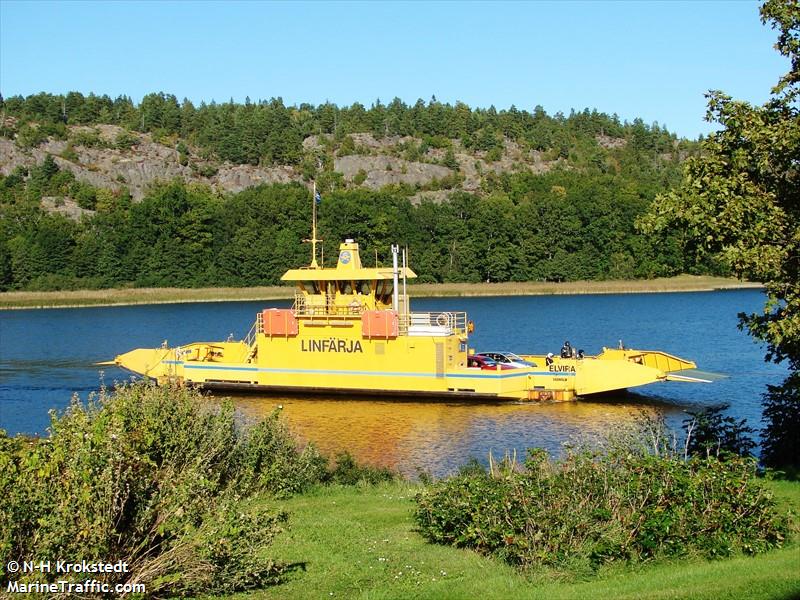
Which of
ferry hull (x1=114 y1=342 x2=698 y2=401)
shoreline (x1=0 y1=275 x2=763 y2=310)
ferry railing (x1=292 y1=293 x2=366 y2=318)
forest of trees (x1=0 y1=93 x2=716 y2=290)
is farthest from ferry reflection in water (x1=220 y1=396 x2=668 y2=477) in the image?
forest of trees (x1=0 y1=93 x2=716 y2=290)

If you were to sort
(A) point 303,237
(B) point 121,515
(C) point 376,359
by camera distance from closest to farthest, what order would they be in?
1. (B) point 121,515
2. (C) point 376,359
3. (A) point 303,237

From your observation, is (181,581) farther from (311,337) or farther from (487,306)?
(487,306)

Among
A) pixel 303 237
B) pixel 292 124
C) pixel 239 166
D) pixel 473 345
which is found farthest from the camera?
pixel 292 124

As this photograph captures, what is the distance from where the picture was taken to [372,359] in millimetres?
37000

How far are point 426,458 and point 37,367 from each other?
28716 mm

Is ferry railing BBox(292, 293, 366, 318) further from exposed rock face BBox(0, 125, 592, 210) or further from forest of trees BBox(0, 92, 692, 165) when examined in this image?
forest of trees BBox(0, 92, 692, 165)

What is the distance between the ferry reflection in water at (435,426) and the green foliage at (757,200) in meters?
10.4

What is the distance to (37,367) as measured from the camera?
47625 mm

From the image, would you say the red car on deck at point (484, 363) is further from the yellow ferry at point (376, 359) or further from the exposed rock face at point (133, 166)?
the exposed rock face at point (133, 166)

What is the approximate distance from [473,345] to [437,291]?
44109 mm

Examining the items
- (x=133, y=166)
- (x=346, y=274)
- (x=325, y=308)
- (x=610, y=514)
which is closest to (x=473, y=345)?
(x=346, y=274)

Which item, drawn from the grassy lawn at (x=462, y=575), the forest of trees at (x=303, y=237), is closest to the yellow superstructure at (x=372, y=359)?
the grassy lawn at (x=462, y=575)

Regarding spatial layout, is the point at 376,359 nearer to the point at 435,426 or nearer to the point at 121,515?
the point at 435,426

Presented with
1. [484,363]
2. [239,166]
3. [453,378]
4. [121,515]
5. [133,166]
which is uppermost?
[239,166]
